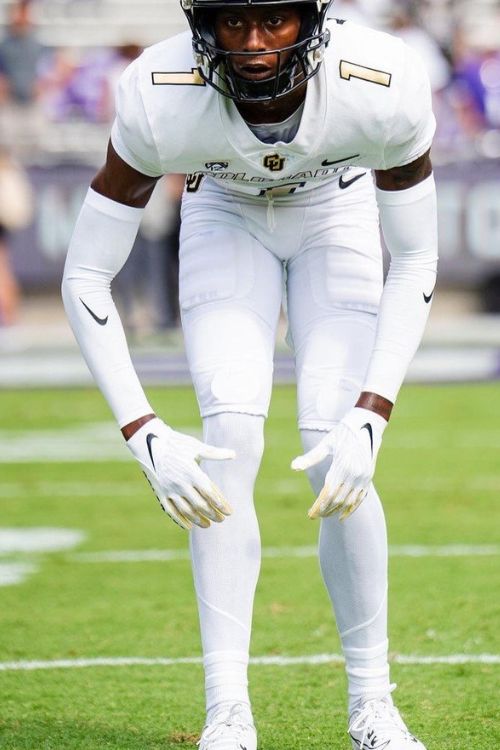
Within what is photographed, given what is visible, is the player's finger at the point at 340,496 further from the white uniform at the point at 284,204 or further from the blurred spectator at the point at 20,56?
the blurred spectator at the point at 20,56

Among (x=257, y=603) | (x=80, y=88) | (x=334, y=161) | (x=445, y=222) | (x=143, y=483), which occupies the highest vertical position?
(x=334, y=161)

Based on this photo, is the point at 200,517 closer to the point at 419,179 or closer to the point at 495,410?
the point at 419,179

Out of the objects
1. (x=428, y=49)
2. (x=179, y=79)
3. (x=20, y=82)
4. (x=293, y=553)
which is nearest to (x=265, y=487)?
(x=293, y=553)

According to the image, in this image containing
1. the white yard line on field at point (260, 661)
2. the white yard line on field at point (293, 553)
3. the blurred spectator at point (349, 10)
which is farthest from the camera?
the blurred spectator at point (349, 10)

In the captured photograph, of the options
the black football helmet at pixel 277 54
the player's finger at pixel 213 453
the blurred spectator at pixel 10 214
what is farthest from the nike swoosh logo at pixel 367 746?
the blurred spectator at pixel 10 214

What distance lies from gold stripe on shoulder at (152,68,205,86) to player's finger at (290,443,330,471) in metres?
0.78

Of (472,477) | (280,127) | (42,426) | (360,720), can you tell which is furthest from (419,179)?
(42,426)

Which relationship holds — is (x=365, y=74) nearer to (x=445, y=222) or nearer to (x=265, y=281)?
(x=265, y=281)

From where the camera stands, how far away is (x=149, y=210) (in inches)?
420

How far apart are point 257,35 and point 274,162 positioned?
28cm

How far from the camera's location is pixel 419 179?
3.16 meters

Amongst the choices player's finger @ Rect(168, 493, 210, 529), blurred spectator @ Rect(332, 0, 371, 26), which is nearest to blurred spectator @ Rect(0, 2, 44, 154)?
blurred spectator @ Rect(332, 0, 371, 26)

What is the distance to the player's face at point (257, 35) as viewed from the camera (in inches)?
116

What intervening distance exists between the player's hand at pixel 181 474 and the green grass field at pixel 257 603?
569 mm
